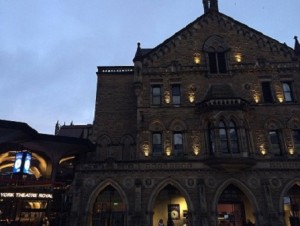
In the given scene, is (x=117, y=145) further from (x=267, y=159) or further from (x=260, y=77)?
(x=260, y=77)

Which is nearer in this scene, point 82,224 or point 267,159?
point 82,224

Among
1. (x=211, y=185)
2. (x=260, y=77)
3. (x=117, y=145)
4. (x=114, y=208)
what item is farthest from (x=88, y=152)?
(x=260, y=77)

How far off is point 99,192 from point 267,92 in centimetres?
1815

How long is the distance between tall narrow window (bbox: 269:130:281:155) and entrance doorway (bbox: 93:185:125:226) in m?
13.9

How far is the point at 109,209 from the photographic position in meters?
23.4

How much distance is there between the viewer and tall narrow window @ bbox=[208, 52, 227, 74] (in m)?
27.9

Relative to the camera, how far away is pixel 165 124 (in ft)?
83.8

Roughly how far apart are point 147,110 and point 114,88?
5478 millimetres

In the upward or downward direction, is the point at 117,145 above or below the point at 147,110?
below

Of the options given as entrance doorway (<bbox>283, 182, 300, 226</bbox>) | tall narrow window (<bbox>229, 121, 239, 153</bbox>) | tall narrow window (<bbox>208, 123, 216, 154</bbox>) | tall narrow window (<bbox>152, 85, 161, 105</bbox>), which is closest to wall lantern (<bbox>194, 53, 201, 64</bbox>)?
tall narrow window (<bbox>152, 85, 161, 105</bbox>)

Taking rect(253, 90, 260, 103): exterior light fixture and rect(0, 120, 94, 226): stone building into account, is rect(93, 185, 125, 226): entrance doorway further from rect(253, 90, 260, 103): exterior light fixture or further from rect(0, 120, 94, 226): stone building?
rect(253, 90, 260, 103): exterior light fixture

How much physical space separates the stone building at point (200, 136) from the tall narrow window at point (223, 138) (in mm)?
89

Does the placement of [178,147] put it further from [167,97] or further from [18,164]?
[18,164]

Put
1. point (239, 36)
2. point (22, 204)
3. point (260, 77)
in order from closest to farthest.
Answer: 1. point (22, 204)
2. point (260, 77)
3. point (239, 36)
